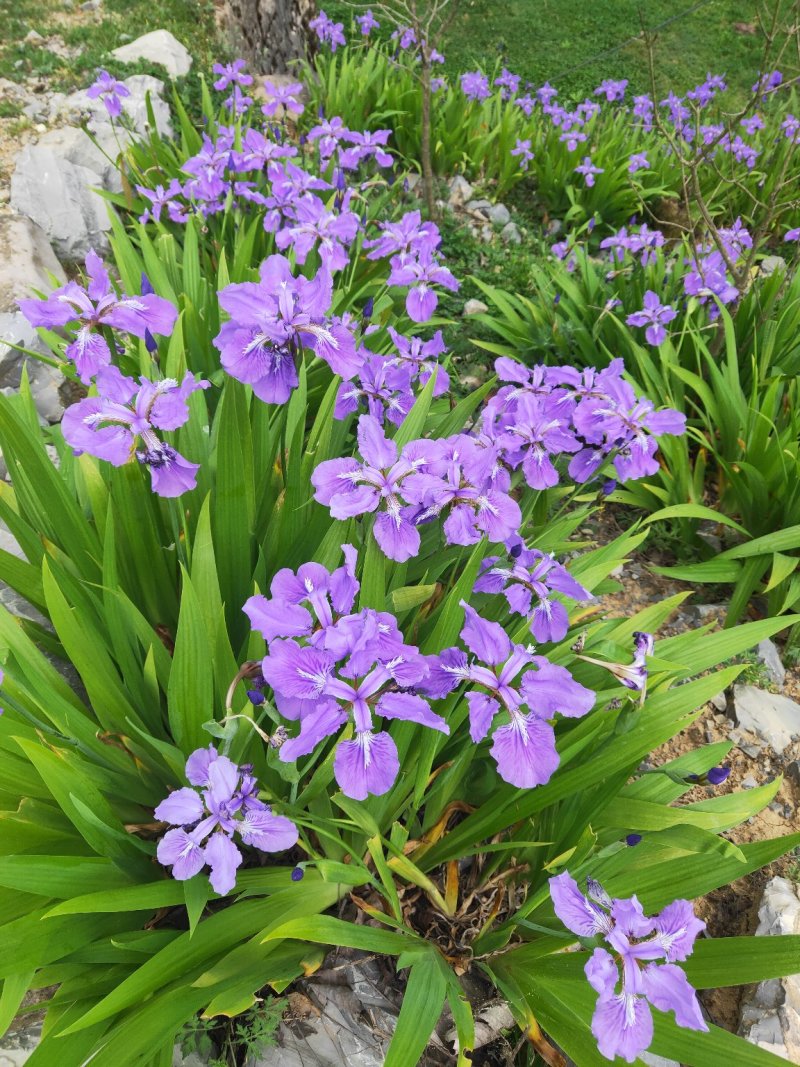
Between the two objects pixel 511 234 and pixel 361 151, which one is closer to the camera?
pixel 361 151

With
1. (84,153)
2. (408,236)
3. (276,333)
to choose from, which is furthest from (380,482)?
(84,153)

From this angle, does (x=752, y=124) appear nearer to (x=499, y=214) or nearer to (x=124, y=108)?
(x=499, y=214)

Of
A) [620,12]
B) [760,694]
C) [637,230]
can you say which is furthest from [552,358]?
[620,12]

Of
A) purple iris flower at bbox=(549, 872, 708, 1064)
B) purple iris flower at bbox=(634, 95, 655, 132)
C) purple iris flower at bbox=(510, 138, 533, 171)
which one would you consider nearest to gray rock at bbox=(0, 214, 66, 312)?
purple iris flower at bbox=(549, 872, 708, 1064)

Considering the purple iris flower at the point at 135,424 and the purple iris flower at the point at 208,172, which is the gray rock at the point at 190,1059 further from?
the purple iris flower at the point at 208,172

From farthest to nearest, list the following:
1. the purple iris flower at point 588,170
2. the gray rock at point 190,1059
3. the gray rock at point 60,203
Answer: the purple iris flower at point 588,170 < the gray rock at point 60,203 < the gray rock at point 190,1059

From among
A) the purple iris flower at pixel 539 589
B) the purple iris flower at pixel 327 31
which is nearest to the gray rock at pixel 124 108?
the purple iris flower at pixel 327 31
